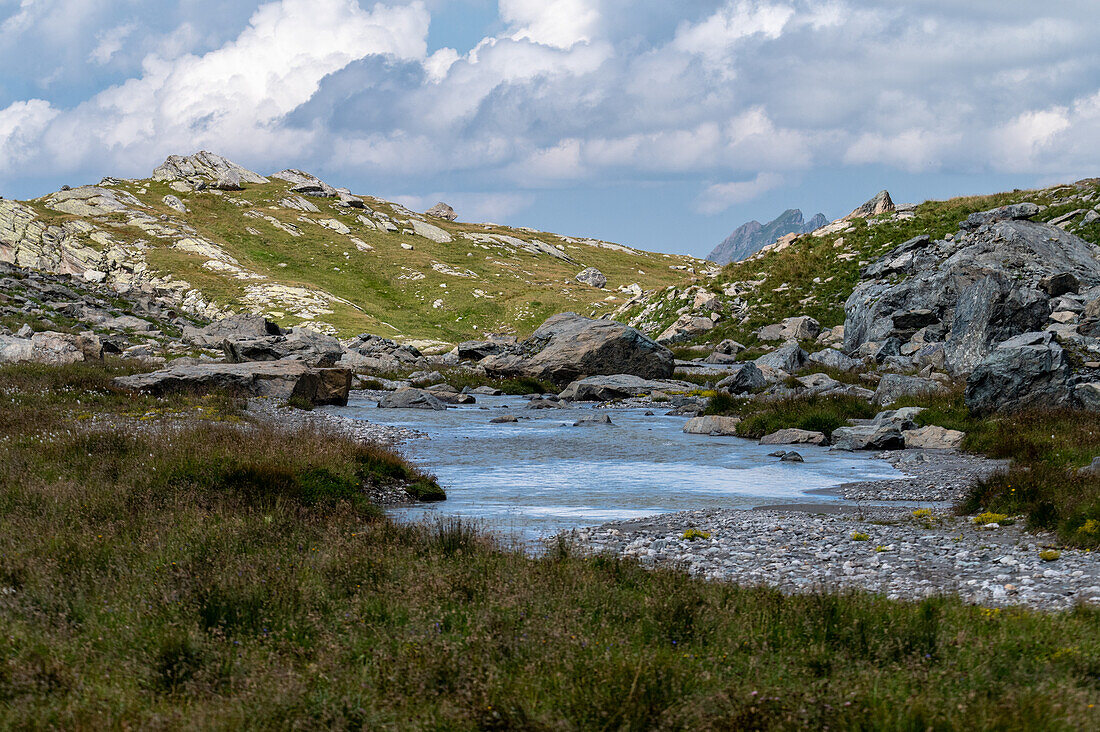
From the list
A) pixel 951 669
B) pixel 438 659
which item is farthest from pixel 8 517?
pixel 951 669

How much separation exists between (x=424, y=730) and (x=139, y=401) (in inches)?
930

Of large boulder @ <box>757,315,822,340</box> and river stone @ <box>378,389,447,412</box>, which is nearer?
river stone @ <box>378,389,447,412</box>

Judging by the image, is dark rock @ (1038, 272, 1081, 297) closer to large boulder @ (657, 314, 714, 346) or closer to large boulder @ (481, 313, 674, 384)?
large boulder @ (481, 313, 674, 384)

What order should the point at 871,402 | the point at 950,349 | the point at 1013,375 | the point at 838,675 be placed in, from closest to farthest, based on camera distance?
1. the point at 838,675
2. the point at 1013,375
3. the point at 871,402
4. the point at 950,349

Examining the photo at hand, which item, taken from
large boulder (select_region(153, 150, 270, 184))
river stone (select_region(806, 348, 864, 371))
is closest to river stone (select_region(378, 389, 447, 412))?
river stone (select_region(806, 348, 864, 371))

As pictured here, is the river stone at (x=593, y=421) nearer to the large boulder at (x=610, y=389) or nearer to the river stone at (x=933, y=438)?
the large boulder at (x=610, y=389)

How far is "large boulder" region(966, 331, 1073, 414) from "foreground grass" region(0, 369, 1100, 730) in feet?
51.8

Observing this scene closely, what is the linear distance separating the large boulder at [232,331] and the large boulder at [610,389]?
28.4 meters

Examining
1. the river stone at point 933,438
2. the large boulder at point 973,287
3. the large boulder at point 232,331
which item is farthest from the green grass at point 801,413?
the large boulder at point 232,331

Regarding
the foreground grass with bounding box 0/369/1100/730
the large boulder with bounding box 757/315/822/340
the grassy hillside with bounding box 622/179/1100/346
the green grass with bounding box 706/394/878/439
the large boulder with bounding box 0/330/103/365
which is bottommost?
the foreground grass with bounding box 0/369/1100/730

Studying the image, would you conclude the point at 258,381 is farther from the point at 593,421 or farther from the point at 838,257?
the point at 838,257

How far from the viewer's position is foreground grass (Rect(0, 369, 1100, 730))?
4.71m

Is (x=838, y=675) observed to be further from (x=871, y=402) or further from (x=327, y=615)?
(x=871, y=402)

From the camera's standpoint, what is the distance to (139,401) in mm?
24438
